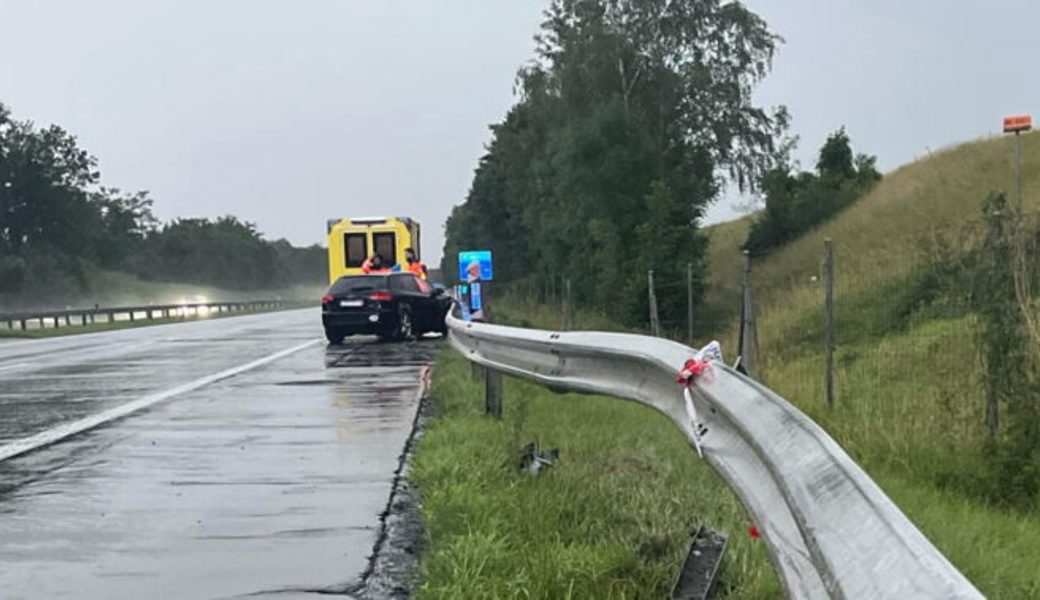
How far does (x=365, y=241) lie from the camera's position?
1182 inches

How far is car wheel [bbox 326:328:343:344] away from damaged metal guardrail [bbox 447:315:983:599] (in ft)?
62.1

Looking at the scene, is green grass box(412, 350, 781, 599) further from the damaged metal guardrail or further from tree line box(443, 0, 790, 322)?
tree line box(443, 0, 790, 322)

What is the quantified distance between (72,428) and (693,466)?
5.83 metres

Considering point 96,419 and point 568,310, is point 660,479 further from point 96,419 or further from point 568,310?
point 568,310

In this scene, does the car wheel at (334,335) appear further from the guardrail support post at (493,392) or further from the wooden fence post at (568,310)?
the guardrail support post at (493,392)

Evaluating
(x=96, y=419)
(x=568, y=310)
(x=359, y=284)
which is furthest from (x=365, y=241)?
(x=96, y=419)

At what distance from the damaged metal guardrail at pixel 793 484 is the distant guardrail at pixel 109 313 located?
40622 millimetres

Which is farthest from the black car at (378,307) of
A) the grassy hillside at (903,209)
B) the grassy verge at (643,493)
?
the grassy verge at (643,493)

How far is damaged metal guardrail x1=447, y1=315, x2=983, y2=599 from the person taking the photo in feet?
7.07

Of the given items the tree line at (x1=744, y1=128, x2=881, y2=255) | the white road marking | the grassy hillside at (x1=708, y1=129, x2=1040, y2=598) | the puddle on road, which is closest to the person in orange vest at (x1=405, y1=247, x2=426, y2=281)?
the puddle on road

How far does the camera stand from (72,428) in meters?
10.7

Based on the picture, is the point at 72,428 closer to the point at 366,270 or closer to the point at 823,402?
the point at 823,402

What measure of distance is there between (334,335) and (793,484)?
22541mm

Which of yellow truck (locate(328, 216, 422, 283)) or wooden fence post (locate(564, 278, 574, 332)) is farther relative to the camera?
yellow truck (locate(328, 216, 422, 283))
